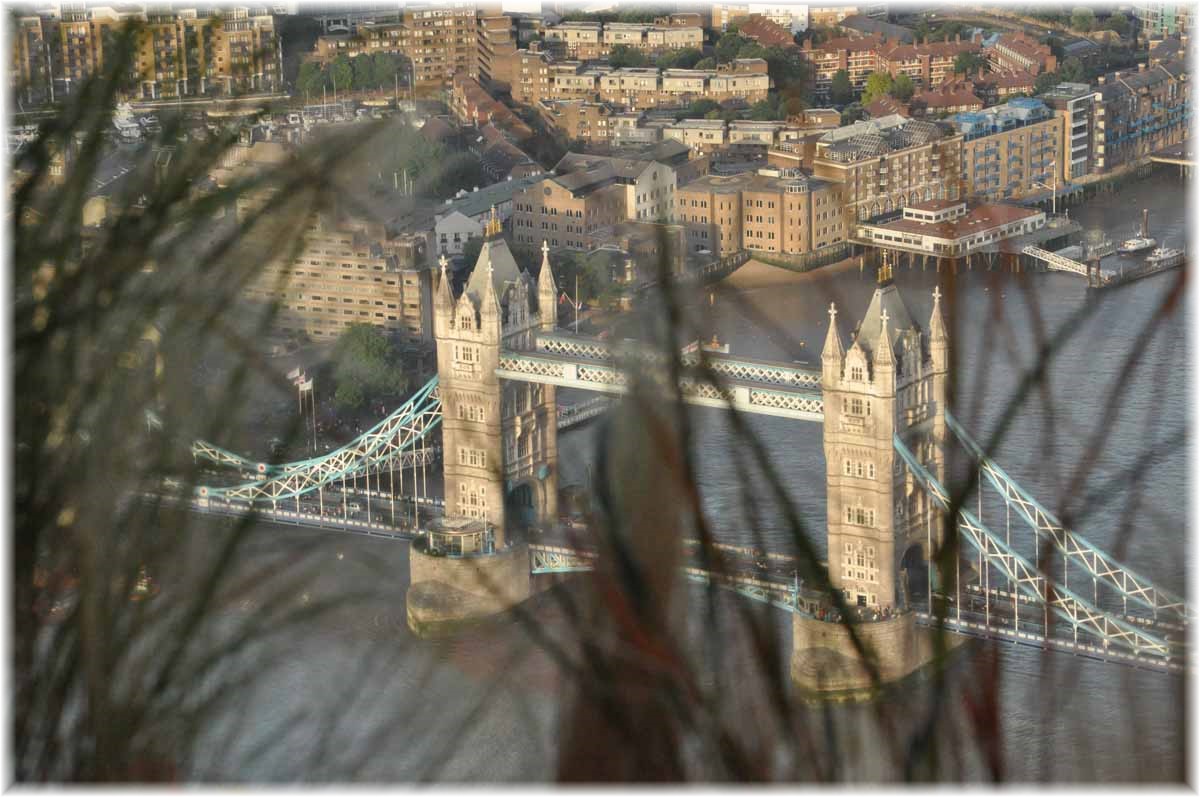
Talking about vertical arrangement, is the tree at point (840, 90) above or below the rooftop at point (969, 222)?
above

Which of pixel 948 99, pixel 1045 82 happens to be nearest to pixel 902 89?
pixel 948 99

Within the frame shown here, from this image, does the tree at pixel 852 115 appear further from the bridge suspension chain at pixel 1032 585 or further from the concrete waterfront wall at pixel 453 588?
the bridge suspension chain at pixel 1032 585

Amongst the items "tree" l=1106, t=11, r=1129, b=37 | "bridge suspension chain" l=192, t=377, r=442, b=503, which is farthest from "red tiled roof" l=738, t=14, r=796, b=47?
"bridge suspension chain" l=192, t=377, r=442, b=503

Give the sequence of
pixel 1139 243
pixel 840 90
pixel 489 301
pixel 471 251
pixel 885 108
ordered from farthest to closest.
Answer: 1. pixel 840 90
2. pixel 885 108
3. pixel 1139 243
4. pixel 471 251
5. pixel 489 301

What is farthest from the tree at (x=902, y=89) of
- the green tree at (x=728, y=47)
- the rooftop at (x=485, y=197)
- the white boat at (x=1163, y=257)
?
the white boat at (x=1163, y=257)

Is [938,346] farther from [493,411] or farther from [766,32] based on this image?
[766,32]

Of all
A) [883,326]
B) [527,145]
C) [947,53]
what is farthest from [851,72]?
[883,326]

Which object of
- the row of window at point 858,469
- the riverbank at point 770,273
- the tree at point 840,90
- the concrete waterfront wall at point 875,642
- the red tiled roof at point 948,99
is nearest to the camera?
the concrete waterfront wall at point 875,642
